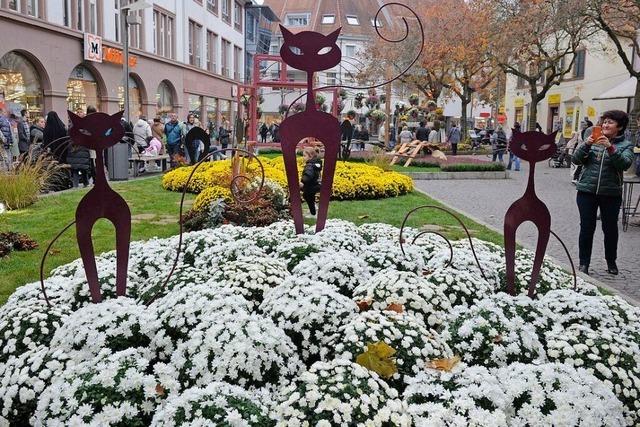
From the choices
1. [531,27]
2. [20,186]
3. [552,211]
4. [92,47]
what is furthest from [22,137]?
[531,27]

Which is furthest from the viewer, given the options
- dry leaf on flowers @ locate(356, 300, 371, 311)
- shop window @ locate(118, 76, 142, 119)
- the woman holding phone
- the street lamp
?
shop window @ locate(118, 76, 142, 119)

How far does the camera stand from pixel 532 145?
152 inches

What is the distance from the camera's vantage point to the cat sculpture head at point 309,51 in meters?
4.60

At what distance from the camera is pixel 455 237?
759 centimetres

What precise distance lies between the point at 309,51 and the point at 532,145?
180cm

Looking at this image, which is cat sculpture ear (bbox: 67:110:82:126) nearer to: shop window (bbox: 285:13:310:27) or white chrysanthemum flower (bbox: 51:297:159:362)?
white chrysanthemum flower (bbox: 51:297:159:362)

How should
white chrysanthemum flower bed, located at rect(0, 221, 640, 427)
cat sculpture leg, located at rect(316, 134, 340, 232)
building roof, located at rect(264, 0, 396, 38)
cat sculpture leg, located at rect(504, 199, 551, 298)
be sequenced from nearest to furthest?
white chrysanthemum flower bed, located at rect(0, 221, 640, 427), cat sculpture leg, located at rect(504, 199, 551, 298), cat sculpture leg, located at rect(316, 134, 340, 232), building roof, located at rect(264, 0, 396, 38)

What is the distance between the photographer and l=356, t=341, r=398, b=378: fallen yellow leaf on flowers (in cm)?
274

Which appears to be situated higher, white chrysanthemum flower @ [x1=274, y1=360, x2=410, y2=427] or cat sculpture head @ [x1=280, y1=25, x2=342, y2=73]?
cat sculpture head @ [x1=280, y1=25, x2=342, y2=73]

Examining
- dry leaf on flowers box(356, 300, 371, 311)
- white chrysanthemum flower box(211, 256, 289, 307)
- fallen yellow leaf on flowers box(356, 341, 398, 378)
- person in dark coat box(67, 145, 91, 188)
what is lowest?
fallen yellow leaf on flowers box(356, 341, 398, 378)

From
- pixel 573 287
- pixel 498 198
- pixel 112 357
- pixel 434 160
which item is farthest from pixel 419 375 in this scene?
pixel 434 160

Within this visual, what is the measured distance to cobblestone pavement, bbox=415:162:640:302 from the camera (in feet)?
21.9

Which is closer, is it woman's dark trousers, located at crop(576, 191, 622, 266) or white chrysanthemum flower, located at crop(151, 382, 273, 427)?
white chrysanthemum flower, located at crop(151, 382, 273, 427)

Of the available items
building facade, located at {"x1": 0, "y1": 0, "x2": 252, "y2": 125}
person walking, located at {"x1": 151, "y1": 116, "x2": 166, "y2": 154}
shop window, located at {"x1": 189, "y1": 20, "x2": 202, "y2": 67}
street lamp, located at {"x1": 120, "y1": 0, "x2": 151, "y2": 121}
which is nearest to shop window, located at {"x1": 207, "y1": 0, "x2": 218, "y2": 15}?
building facade, located at {"x1": 0, "y1": 0, "x2": 252, "y2": 125}
